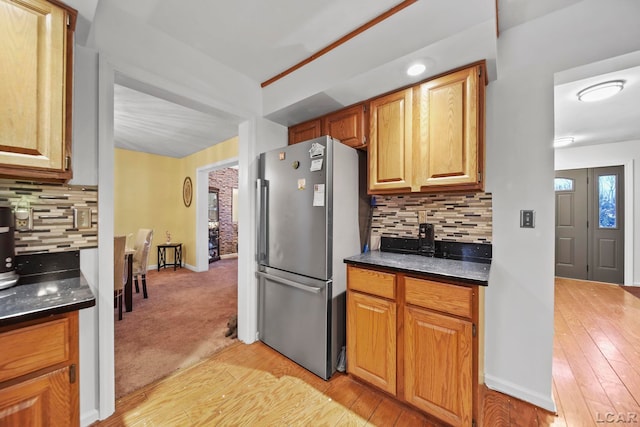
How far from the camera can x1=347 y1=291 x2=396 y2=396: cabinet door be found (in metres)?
1.60

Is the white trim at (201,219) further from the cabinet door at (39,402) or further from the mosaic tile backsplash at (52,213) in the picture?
the cabinet door at (39,402)

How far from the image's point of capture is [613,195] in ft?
14.0

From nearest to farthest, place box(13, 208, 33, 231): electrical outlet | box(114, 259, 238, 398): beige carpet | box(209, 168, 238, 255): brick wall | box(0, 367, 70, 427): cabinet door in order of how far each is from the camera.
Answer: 1. box(0, 367, 70, 427): cabinet door
2. box(13, 208, 33, 231): electrical outlet
3. box(114, 259, 238, 398): beige carpet
4. box(209, 168, 238, 255): brick wall

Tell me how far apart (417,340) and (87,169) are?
214 centimetres

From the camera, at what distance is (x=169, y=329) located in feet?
8.54

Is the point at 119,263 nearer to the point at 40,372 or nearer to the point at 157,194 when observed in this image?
the point at 40,372

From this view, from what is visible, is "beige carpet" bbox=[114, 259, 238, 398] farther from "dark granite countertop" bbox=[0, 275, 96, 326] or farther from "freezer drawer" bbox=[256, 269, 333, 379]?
"dark granite countertop" bbox=[0, 275, 96, 326]

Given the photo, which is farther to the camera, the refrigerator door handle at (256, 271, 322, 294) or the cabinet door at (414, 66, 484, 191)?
the refrigerator door handle at (256, 271, 322, 294)

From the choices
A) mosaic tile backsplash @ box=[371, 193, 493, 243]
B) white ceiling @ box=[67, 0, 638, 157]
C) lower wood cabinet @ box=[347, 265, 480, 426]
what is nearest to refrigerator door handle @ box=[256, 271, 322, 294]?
lower wood cabinet @ box=[347, 265, 480, 426]

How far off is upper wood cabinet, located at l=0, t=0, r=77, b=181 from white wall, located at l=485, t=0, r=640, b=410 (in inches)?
93.7

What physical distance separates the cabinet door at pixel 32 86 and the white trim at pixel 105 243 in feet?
1.19

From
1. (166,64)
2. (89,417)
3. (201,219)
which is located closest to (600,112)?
(166,64)

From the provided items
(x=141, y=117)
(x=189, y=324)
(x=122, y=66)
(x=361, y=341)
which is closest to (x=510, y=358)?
(x=361, y=341)

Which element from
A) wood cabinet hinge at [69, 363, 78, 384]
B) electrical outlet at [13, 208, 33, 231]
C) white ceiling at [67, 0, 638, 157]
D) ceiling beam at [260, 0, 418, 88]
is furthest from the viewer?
ceiling beam at [260, 0, 418, 88]
